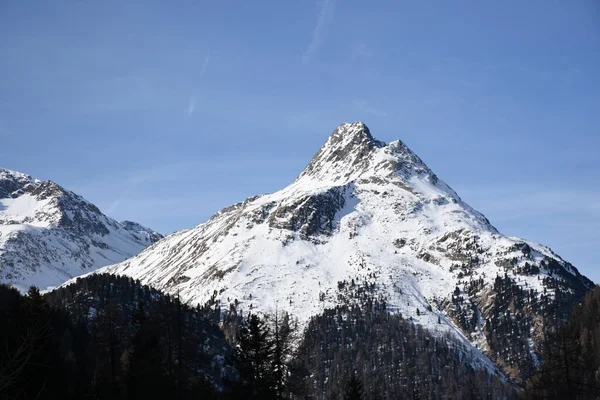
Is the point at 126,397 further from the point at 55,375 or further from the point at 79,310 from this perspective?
the point at 79,310

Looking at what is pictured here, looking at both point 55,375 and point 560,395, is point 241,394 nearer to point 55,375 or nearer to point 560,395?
point 55,375

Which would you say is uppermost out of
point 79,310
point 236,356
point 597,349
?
point 79,310

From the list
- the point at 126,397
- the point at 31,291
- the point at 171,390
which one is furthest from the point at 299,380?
the point at 31,291

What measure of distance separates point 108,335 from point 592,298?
148709 mm

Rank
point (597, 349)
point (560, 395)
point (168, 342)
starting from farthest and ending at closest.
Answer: point (597, 349) < point (168, 342) < point (560, 395)

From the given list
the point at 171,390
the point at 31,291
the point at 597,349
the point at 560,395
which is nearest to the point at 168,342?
the point at 171,390

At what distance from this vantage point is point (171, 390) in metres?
51.9

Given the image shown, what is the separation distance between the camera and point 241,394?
4959 centimetres

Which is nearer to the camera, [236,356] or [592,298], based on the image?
[236,356]

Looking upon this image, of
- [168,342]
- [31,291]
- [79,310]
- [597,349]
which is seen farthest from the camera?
[79,310]

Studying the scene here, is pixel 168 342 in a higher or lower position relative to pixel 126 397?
higher

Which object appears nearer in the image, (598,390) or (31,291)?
(31,291)

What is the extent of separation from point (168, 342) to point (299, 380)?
12.0m

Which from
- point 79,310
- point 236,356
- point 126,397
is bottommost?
point 126,397
